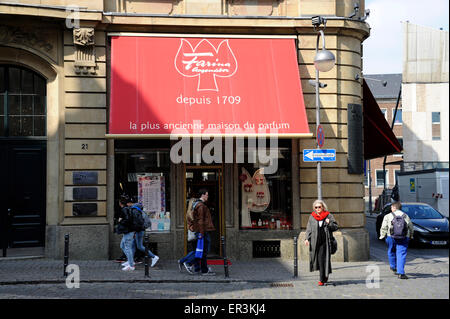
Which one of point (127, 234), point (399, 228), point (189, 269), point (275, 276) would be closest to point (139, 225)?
point (127, 234)

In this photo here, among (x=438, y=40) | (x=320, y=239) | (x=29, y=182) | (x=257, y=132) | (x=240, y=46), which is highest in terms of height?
(x=240, y=46)

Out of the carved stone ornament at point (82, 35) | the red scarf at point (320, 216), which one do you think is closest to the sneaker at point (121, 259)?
the red scarf at point (320, 216)

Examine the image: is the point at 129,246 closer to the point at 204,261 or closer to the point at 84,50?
the point at 204,261

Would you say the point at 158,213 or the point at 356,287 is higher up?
the point at 158,213

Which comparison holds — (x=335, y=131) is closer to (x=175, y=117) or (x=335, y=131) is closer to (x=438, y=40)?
(x=175, y=117)

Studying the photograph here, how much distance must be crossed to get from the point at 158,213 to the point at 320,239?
18.4 feet

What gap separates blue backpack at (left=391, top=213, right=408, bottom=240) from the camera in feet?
40.5

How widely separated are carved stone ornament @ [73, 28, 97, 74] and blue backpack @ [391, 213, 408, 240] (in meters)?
8.79

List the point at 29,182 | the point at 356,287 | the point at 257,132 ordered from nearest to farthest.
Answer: the point at 356,287 < the point at 257,132 < the point at 29,182

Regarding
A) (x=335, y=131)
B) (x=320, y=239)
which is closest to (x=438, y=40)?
(x=320, y=239)

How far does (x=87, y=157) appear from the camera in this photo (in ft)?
49.2

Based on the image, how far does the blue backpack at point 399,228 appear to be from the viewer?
12.3 metres

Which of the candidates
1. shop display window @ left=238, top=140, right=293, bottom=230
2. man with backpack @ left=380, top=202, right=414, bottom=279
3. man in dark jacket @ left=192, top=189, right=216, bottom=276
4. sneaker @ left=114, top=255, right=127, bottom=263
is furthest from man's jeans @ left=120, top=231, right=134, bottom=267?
man with backpack @ left=380, top=202, right=414, bottom=279
